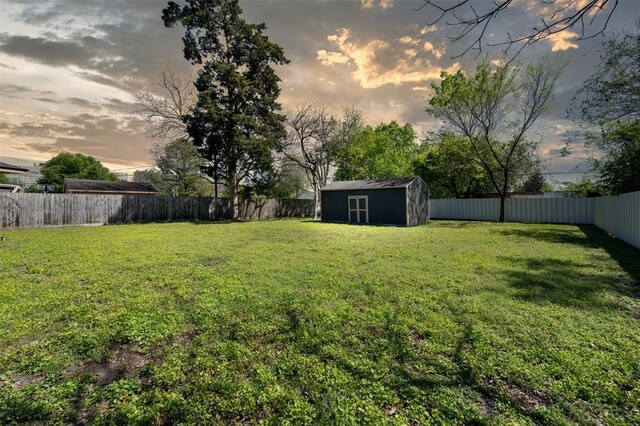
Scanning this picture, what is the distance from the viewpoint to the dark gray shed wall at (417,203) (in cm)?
1562

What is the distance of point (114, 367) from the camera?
2.52 m

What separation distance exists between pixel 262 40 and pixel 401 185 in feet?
42.3

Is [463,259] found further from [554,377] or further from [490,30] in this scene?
[490,30]

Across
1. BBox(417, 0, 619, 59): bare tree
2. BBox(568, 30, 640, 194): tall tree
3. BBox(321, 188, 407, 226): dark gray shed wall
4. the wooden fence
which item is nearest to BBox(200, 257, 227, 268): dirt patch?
BBox(417, 0, 619, 59): bare tree

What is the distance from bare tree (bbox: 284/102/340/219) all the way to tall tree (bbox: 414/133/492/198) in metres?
8.64

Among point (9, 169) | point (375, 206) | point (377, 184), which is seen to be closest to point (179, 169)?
point (9, 169)

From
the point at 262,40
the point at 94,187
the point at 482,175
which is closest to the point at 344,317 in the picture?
the point at 262,40

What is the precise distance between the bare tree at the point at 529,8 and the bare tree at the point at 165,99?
64.1 ft

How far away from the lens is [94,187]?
29344 mm

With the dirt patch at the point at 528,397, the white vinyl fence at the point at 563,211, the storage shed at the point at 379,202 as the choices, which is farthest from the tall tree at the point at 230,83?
the dirt patch at the point at 528,397

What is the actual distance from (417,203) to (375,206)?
229 centimetres

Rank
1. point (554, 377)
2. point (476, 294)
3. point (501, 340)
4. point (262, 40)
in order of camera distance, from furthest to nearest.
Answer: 1. point (262, 40)
2. point (476, 294)
3. point (501, 340)
4. point (554, 377)

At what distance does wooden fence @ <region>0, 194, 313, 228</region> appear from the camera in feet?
43.1

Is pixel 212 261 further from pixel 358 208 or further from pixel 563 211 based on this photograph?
pixel 563 211
